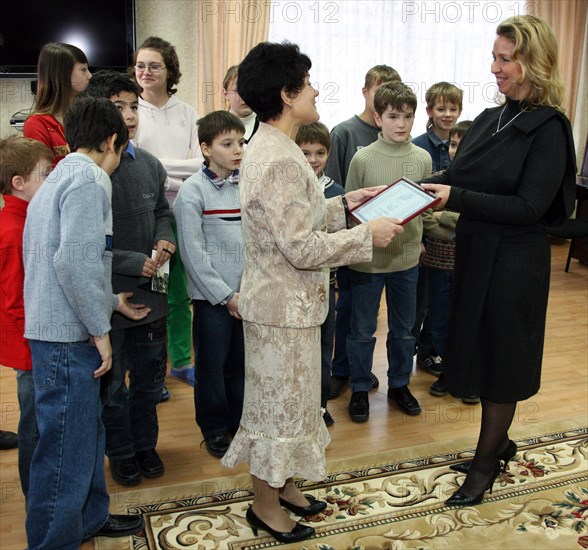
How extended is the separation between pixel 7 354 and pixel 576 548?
1.87 metres

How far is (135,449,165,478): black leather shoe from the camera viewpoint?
2.51 meters

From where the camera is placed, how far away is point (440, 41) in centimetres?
599

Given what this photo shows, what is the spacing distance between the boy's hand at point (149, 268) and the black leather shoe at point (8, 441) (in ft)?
3.31

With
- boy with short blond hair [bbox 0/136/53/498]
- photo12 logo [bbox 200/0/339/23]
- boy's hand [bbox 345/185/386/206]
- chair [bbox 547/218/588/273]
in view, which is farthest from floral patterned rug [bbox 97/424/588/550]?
photo12 logo [bbox 200/0/339/23]

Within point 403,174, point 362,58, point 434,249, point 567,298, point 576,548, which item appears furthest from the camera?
point 362,58

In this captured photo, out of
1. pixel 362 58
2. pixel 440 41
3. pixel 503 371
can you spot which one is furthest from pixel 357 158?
pixel 440 41

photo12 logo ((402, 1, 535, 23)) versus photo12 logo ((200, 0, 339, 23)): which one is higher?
photo12 logo ((402, 1, 535, 23))

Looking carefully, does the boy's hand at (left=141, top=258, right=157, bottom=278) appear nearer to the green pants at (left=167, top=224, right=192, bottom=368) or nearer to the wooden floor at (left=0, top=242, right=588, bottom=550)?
the wooden floor at (left=0, top=242, right=588, bottom=550)

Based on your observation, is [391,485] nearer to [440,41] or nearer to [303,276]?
[303,276]

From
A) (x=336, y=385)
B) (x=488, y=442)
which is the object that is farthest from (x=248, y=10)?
(x=488, y=442)

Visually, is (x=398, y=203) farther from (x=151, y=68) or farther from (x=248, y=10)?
(x=248, y=10)

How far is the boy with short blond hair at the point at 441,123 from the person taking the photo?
11.1ft

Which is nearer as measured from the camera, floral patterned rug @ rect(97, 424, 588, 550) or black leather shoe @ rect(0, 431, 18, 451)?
floral patterned rug @ rect(97, 424, 588, 550)

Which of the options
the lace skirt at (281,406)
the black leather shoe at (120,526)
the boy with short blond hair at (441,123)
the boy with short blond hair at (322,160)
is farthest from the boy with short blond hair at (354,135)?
the black leather shoe at (120,526)
